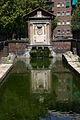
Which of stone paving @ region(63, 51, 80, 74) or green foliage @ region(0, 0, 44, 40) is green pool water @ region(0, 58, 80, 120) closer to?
stone paving @ region(63, 51, 80, 74)

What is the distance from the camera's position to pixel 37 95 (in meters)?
16.3

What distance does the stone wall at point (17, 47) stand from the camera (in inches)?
1721

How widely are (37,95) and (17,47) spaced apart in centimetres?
2827

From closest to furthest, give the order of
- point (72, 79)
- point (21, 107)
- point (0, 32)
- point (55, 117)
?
point (55, 117), point (21, 107), point (72, 79), point (0, 32)

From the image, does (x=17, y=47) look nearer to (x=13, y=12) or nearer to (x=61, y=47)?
(x=13, y=12)

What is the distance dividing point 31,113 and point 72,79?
32.9ft

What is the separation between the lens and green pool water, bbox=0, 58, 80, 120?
12.7 m

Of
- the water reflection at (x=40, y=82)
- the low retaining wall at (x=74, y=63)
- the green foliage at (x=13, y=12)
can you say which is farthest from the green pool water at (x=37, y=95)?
the green foliage at (x=13, y=12)

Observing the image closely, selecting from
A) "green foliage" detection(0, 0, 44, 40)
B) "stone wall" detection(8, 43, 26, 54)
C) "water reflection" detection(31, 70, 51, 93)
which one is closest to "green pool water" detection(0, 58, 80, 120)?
"water reflection" detection(31, 70, 51, 93)

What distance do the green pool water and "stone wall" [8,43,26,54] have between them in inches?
768

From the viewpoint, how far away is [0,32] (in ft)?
164

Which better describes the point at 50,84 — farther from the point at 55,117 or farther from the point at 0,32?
the point at 0,32

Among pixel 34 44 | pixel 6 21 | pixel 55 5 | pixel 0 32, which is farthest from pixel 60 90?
pixel 55 5

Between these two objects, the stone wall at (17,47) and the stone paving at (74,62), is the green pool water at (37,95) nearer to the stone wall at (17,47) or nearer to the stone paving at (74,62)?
the stone paving at (74,62)
